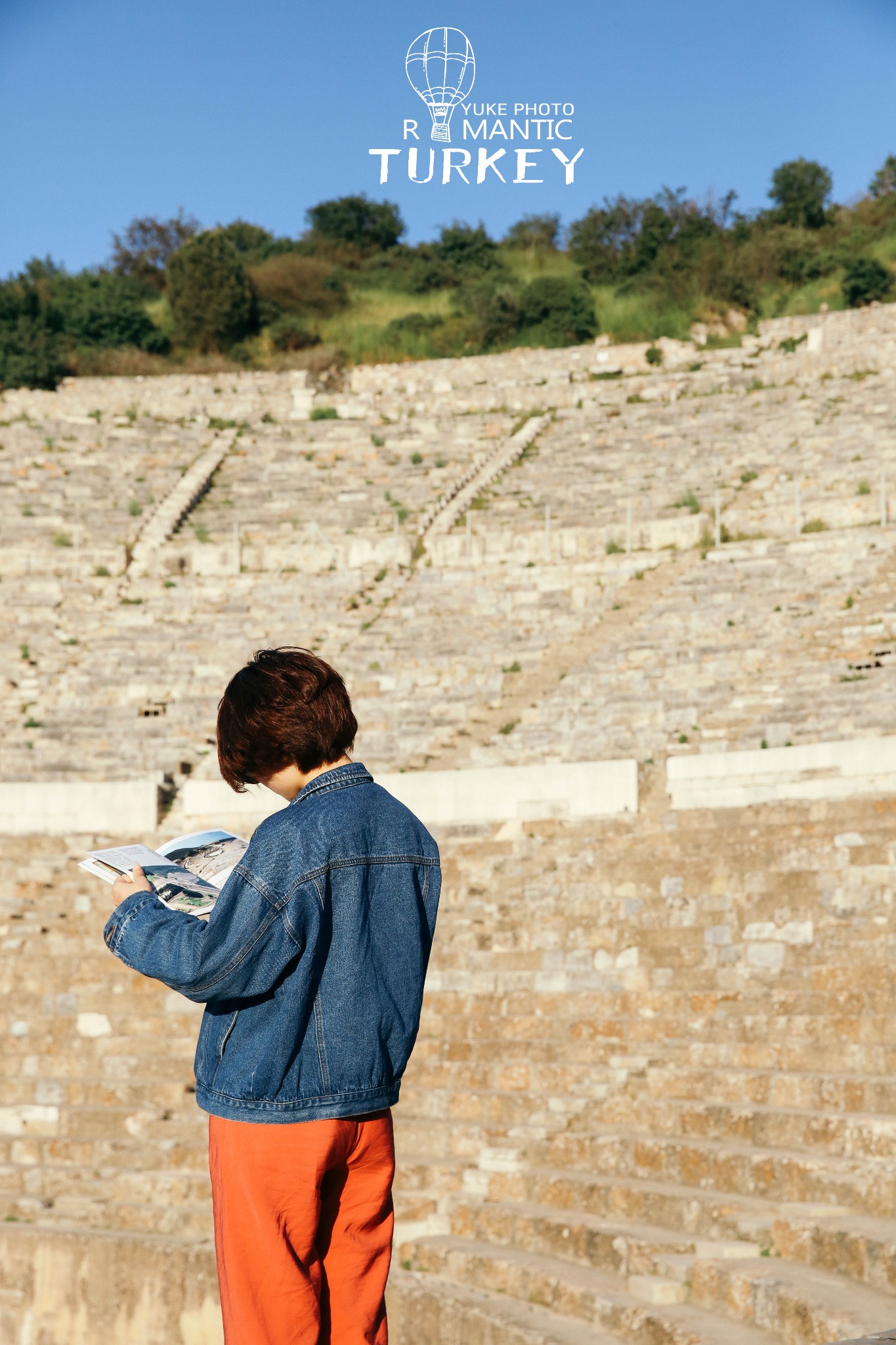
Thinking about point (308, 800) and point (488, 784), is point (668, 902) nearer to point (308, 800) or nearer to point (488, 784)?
point (488, 784)

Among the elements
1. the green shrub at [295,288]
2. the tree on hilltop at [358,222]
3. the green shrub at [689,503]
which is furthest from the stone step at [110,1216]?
the tree on hilltop at [358,222]

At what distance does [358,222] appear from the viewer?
4956cm

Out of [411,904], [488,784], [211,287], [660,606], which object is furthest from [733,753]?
[211,287]

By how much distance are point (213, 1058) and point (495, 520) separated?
2029 cm

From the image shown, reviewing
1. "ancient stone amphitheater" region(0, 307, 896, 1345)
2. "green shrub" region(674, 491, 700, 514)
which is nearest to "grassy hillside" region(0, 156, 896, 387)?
"ancient stone amphitheater" region(0, 307, 896, 1345)

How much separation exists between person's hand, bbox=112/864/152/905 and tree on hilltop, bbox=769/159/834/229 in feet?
135

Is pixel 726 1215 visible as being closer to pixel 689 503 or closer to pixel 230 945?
pixel 230 945

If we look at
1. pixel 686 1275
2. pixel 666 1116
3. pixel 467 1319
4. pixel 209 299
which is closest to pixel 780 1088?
pixel 666 1116

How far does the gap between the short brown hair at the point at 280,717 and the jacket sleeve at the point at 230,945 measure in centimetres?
24

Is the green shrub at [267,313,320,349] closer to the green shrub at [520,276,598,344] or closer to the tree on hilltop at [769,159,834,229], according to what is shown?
the green shrub at [520,276,598,344]

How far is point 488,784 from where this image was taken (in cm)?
1277

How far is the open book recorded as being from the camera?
2.73m

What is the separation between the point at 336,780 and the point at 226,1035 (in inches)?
19.7

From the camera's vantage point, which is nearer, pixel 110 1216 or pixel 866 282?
pixel 110 1216
